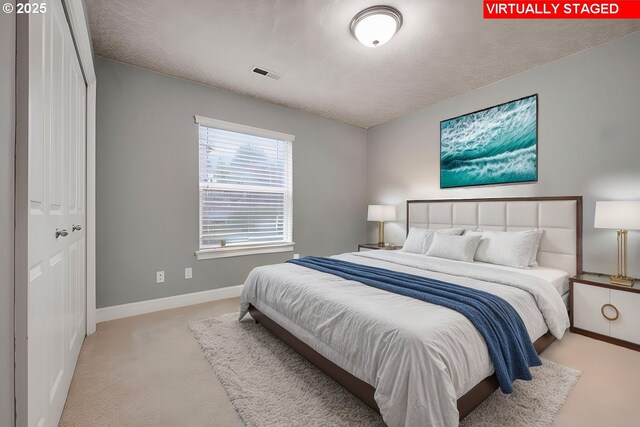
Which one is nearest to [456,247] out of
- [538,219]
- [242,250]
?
[538,219]

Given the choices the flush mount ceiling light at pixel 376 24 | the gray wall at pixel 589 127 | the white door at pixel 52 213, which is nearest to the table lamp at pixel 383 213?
the gray wall at pixel 589 127

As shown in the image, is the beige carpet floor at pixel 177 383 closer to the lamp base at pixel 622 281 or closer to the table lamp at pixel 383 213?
the lamp base at pixel 622 281

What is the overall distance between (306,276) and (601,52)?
337cm

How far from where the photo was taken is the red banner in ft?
7.06

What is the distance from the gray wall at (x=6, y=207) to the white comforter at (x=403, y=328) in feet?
4.36

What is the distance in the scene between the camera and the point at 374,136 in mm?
4918

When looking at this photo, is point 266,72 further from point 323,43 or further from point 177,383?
point 177,383

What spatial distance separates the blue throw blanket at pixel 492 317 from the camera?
1.45 m

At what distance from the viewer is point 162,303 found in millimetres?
3105

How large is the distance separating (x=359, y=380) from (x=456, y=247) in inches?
80.2

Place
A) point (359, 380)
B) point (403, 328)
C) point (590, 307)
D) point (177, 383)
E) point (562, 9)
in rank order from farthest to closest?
1. point (590, 307)
2. point (562, 9)
3. point (177, 383)
4. point (359, 380)
5. point (403, 328)

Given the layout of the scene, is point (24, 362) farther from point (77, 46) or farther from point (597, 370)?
point (597, 370)

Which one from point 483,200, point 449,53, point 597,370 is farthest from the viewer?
point 483,200

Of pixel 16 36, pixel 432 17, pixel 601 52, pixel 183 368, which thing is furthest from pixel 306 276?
pixel 601 52
